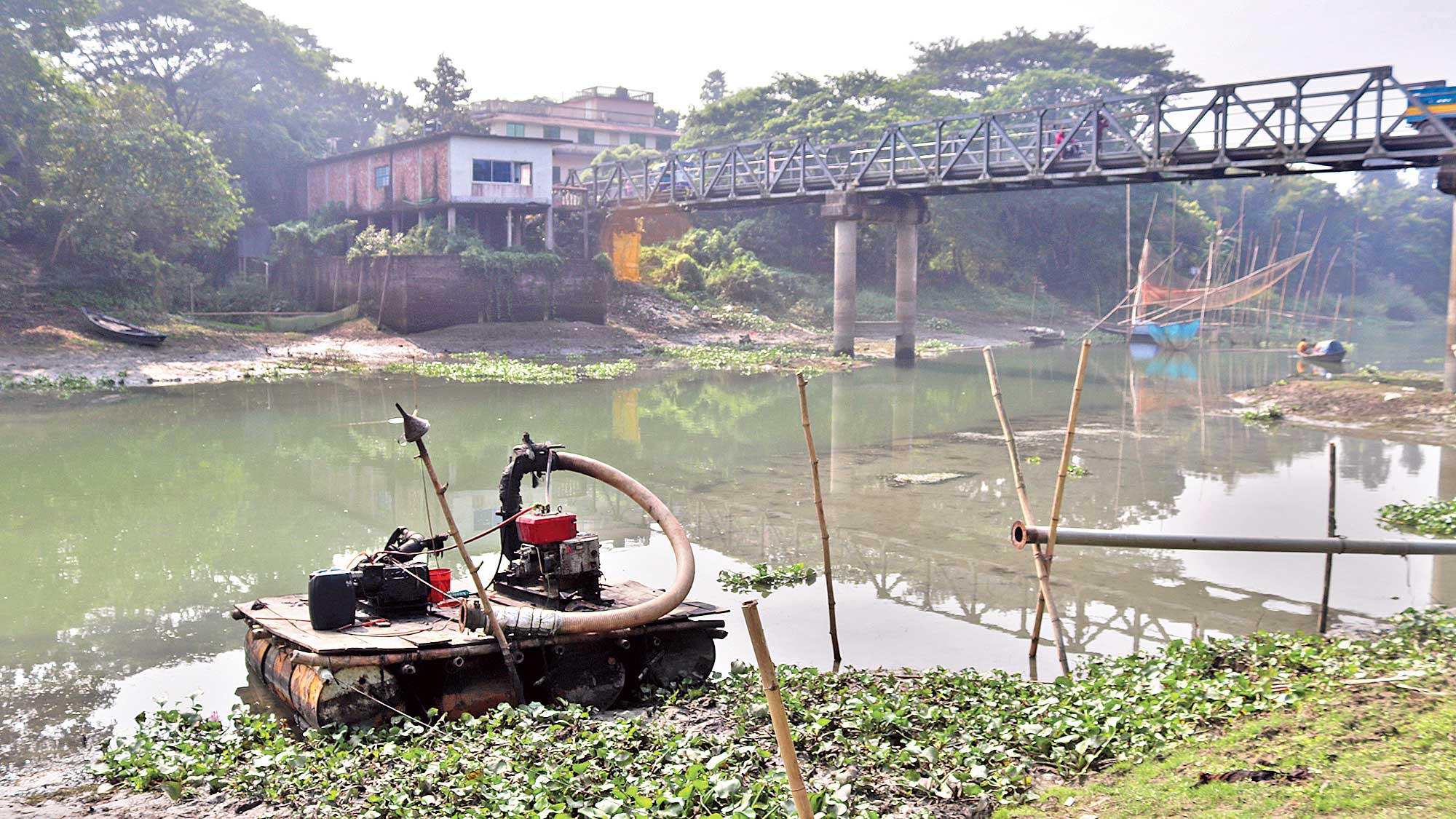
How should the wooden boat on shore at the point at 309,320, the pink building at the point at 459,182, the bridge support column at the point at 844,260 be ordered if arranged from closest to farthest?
the wooden boat on shore at the point at 309,320
the bridge support column at the point at 844,260
the pink building at the point at 459,182

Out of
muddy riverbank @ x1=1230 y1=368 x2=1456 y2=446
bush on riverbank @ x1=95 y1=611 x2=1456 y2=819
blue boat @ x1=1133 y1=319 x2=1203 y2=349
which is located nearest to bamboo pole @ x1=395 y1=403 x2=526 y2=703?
bush on riverbank @ x1=95 y1=611 x2=1456 y2=819

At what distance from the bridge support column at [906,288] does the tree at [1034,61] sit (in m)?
29.3

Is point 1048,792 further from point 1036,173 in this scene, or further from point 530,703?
point 1036,173

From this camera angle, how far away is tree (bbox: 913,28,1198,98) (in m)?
67.9

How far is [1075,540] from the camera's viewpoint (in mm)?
6809

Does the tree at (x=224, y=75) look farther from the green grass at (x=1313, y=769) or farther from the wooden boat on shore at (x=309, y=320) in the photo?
the green grass at (x=1313, y=769)

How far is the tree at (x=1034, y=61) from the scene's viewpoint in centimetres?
6794

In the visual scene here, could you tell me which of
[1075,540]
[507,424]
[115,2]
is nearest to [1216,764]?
[1075,540]

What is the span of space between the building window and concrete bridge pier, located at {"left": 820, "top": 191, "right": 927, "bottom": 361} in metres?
10.9

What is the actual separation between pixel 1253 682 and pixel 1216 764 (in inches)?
74.5

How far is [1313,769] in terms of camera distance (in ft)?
18.0

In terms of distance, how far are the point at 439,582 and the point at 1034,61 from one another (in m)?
67.7

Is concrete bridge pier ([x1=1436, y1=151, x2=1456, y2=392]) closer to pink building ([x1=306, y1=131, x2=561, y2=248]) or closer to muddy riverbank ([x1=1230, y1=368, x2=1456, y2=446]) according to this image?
muddy riverbank ([x1=1230, y1=368, x2=1456, y2=446])

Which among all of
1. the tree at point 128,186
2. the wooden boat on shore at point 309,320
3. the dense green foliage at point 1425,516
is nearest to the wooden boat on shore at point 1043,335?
the wooden boat on shore at point 309,320
